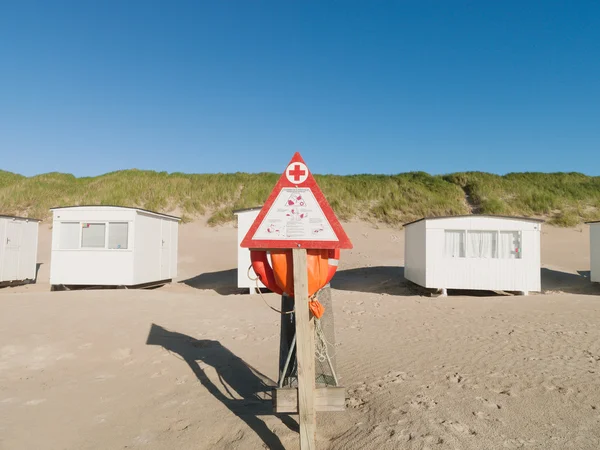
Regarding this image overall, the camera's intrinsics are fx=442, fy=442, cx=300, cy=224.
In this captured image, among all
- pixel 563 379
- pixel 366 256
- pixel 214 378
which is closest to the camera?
pixel 563 379

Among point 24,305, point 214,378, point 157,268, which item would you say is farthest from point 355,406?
point 157,268

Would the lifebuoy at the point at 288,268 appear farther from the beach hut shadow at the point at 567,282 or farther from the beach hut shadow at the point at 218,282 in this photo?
the beach hut shadow at the point at 567,282

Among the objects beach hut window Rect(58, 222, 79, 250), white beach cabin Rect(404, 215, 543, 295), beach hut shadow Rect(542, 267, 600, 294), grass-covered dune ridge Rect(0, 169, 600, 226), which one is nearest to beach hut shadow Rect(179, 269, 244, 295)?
beach hut window Rect(58, 222, 79, 250)

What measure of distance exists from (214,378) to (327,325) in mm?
1909

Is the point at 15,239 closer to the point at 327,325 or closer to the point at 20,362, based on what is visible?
the point at 20,362

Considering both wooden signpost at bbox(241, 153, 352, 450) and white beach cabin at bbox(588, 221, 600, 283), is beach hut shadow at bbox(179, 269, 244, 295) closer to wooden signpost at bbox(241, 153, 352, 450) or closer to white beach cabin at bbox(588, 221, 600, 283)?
white beach cabin at bbox(588, 221, 600, 283)

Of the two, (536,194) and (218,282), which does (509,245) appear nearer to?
(218,282)

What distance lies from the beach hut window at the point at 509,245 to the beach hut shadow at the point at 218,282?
7.96 m

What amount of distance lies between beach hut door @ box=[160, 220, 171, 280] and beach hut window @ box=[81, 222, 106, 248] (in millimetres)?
2159

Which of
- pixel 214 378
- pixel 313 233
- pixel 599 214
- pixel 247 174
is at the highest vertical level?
pixel 247 174

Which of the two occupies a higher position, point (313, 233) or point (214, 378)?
point (313, 233)

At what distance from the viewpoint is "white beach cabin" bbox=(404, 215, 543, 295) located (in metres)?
12.3

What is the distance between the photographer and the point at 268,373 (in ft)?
18.9

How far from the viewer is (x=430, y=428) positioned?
3623 mm
